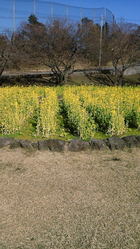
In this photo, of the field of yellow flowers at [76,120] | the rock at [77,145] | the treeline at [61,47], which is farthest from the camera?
the treeline at [61,47]

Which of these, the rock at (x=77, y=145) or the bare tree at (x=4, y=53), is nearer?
the rock at (x=77, y=145)

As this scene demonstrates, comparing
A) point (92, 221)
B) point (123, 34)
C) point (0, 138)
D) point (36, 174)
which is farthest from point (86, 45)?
point (92, 221)

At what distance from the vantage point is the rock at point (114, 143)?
5.85 metres

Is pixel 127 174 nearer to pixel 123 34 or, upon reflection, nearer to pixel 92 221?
pixel 92 221

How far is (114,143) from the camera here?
588 cm

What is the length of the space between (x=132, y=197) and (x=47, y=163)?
173cm

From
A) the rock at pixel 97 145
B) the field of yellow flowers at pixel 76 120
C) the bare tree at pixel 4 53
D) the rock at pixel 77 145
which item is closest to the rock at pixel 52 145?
the rock at pixel 77 145

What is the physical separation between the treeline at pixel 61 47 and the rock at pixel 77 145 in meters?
13.3

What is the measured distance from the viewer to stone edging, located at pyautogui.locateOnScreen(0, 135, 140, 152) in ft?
19.0

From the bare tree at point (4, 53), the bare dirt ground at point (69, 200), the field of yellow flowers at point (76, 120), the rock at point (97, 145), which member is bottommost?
the bare dirt ground at point (69, 200)

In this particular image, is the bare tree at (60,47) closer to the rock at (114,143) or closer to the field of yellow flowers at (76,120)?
the field of yellow flowers at (76,120)

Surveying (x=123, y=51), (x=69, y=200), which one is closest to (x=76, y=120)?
(x=69, y=200)

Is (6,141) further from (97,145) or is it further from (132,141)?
(132,141)

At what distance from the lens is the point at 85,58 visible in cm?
2105
